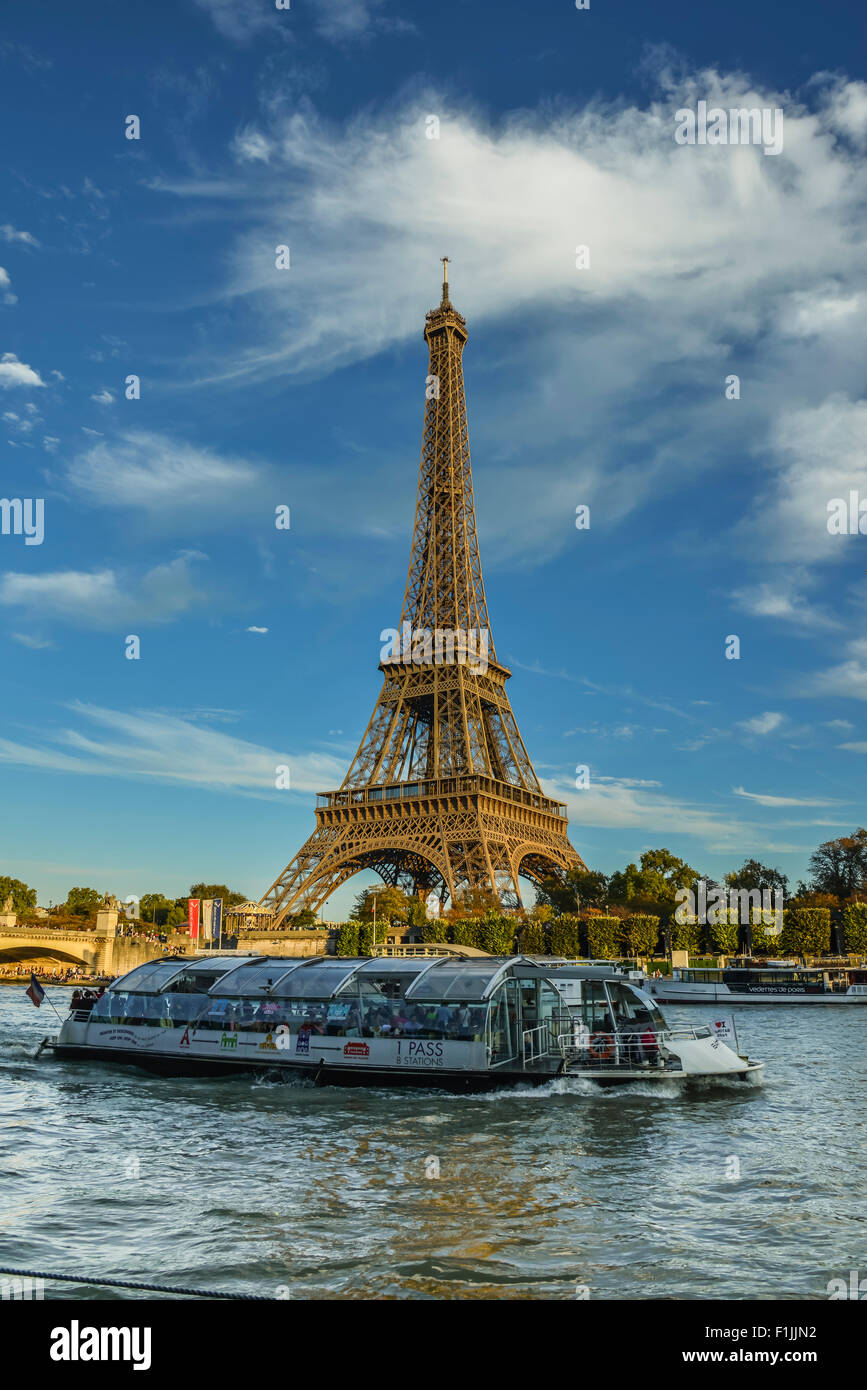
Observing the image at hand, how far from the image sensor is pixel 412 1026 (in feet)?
95.1

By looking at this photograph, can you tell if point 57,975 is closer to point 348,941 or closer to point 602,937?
point 348,941

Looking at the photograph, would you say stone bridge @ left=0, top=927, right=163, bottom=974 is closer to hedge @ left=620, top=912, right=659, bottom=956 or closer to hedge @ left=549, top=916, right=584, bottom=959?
hedge @ left=549, top=916, right=584, bottom=959

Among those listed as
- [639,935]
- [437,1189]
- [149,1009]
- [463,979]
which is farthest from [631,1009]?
[639,935]

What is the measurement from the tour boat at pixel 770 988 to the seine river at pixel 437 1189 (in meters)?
49.8

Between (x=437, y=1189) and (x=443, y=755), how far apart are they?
8603 cm

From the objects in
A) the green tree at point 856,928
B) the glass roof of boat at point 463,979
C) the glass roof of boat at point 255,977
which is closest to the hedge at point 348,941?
the green tree at point 856,928

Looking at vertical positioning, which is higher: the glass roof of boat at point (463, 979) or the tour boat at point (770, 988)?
the glass roof of boat at point (463, 979)

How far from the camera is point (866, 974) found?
83375 mm

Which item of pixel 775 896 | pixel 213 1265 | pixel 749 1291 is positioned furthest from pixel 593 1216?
pixel 775 896

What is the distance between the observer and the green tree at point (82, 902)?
14588 cm

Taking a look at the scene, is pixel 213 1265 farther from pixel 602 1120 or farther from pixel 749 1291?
A: pixel 602 1120

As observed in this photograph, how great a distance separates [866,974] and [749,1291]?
7943 cm

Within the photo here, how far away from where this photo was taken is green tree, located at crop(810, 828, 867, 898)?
119 m

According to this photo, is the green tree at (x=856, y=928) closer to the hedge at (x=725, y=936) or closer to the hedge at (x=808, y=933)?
the hedge at (x=808, y=933)
